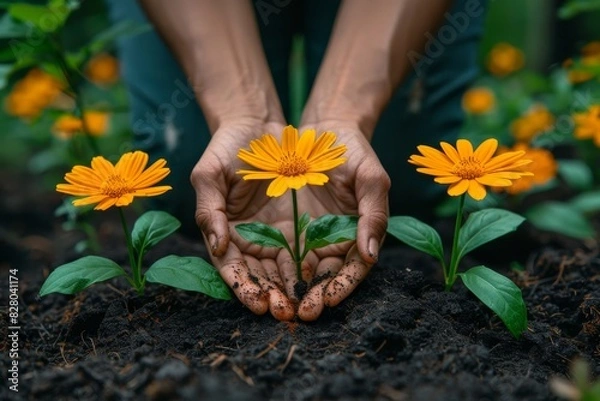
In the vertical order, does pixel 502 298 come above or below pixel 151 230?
below

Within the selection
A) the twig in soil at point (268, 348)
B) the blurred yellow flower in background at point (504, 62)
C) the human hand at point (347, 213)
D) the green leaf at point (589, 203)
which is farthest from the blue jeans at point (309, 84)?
the blurred yellow flower in background at point (504, 62)

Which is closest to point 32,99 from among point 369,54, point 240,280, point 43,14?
point 43,14

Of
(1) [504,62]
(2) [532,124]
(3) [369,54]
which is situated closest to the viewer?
(3) [369,54]

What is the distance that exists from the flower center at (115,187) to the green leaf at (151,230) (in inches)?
6.9

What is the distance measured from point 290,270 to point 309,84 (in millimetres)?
1366

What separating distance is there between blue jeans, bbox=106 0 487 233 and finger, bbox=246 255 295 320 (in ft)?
3.89

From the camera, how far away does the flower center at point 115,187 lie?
1548 mm

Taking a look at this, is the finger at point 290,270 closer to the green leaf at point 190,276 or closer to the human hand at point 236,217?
the human hand at point 236,217

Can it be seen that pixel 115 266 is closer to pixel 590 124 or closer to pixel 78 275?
pixel 78 275

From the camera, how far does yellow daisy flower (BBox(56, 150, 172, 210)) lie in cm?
154

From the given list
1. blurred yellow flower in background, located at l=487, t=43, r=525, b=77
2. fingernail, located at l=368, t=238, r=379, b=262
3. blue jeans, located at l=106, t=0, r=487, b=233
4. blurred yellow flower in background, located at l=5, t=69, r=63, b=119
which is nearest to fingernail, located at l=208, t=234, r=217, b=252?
fingernail, located at l=368, t=238, r=379, b=262

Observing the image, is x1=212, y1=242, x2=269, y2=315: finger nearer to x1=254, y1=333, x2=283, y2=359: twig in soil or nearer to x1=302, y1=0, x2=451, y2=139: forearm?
x1=254, y1=333, x2=283, y2=359: twig in soil

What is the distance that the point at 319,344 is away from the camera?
1.47 meters

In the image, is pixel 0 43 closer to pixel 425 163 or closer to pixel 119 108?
pixel 119 108
